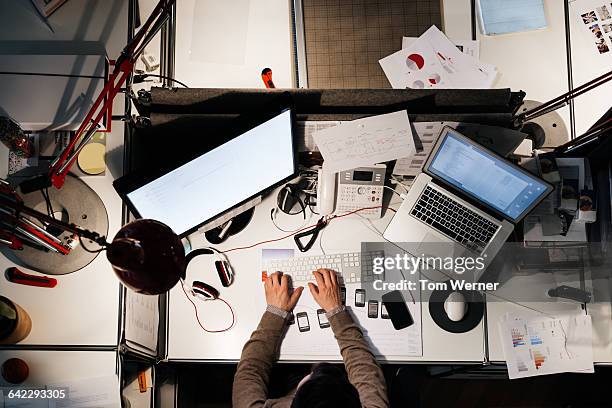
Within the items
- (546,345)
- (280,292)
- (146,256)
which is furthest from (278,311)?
(546,345)

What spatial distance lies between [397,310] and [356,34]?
871 millimetres

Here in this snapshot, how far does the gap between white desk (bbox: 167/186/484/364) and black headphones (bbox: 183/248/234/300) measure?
0.06ft

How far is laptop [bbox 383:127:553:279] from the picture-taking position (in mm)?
1425

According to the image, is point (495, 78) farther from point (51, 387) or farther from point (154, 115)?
point (51, 387)

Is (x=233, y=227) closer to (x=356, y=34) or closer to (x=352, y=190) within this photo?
(x=352, y=190)

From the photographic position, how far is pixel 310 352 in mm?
1583

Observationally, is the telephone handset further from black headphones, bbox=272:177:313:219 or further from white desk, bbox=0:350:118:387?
white desk, bbox=0:350:118:387

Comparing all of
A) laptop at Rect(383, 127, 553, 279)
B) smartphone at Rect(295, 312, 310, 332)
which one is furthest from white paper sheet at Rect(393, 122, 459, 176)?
smartphone at Rect(295, 312, 310, 332)

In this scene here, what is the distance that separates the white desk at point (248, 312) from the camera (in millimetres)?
1590

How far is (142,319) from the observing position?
1.40 meters

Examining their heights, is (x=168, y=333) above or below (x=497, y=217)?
below

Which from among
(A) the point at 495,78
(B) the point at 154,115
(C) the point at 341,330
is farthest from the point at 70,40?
(A) the point at 495,78

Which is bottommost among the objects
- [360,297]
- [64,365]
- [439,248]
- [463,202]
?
[64,365]

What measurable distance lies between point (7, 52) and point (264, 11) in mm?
762
